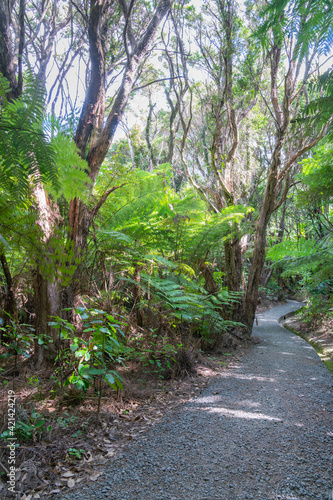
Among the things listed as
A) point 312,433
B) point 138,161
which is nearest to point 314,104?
point 312,433

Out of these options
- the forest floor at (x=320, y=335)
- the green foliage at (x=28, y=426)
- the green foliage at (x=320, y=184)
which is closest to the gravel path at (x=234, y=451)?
the green foliage at (x=28, y=426)

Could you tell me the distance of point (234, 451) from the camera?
1.95 m

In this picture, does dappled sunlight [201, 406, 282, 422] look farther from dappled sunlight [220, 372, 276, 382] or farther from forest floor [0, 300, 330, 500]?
dappled sunlight [220, 372, 276, 382]

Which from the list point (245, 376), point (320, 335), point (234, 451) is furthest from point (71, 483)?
point (320, 335)

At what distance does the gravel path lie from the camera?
5.14ft

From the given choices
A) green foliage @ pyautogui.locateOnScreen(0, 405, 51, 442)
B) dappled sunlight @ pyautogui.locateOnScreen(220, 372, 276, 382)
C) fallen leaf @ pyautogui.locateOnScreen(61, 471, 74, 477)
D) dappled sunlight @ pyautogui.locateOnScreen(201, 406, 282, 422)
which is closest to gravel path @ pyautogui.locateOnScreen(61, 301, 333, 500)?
dappled sunlight @ pyautogui.locateOnScreen(201, 406, 282, 422)

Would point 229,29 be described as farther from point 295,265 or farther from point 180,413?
point 180,413

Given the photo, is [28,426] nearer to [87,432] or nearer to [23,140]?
[87,432]

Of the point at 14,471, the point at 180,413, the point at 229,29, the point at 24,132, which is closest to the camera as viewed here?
the point at 24,132

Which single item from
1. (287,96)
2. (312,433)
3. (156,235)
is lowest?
(312,433)

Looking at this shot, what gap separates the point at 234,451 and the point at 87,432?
999 millimetres

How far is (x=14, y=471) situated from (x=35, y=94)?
5.90 feet

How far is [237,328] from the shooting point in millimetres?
5812

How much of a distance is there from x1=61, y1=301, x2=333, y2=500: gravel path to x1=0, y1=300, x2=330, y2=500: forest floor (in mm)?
93
